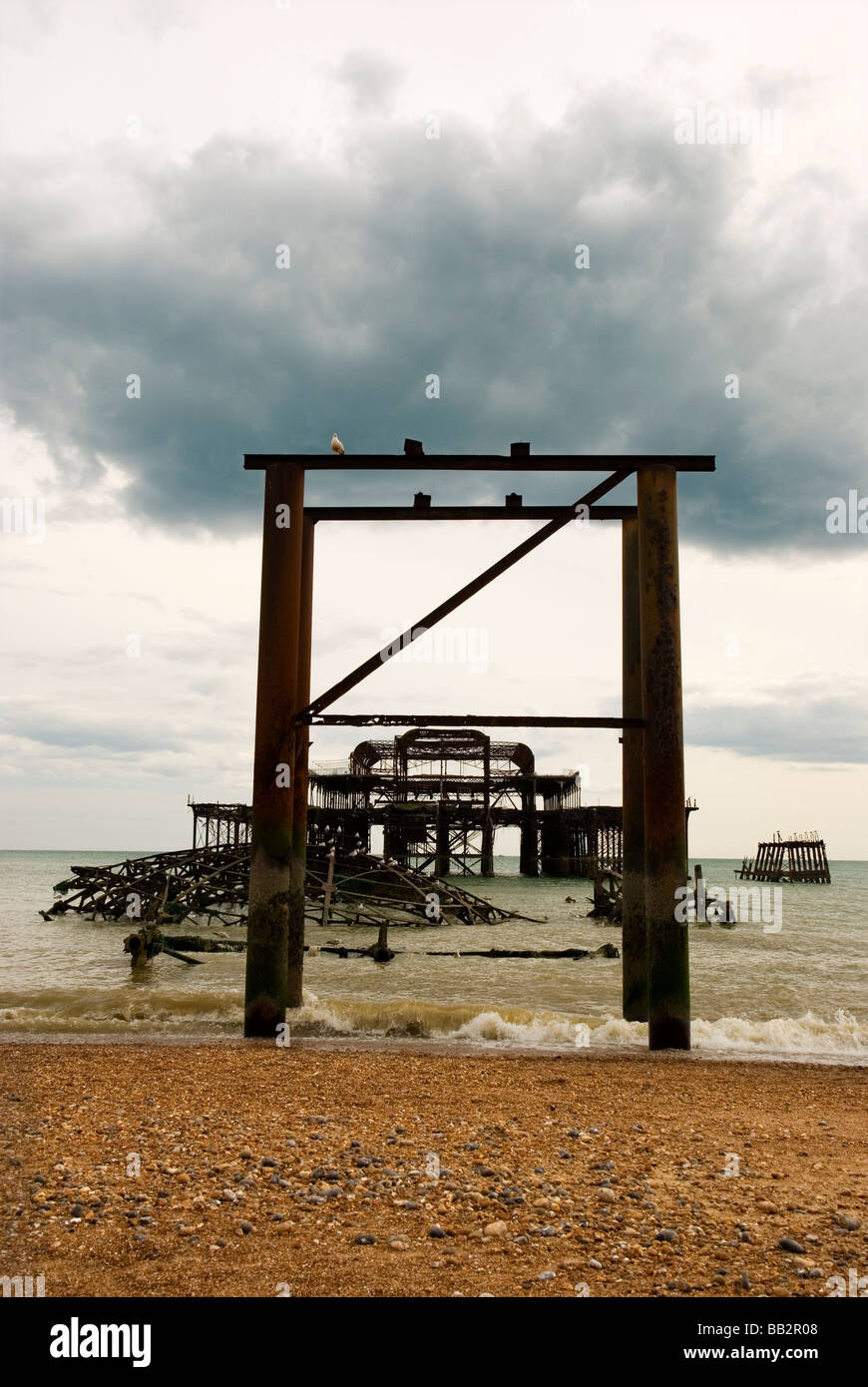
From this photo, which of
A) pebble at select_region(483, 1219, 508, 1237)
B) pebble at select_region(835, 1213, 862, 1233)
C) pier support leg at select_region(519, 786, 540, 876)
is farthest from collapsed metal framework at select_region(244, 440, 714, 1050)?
pier support leg at select_region(519, 786, 540, 876)

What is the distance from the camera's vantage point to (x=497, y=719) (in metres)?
8.62

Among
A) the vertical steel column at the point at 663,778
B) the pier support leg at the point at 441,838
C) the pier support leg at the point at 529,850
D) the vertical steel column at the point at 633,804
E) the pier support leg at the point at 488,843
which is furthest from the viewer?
the pier support leg at the point at 529,850

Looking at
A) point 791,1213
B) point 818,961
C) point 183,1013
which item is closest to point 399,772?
point 818,961

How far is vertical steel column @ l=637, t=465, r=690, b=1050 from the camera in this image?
26.7ft

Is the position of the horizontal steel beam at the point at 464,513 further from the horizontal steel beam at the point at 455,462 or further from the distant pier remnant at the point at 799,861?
the distant pier remnant at the point at 799,861

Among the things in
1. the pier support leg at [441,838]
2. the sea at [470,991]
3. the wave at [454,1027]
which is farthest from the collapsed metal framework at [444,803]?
the wave at [454,1027]

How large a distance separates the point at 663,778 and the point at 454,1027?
4475 millimetres

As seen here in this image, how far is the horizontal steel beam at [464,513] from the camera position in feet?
31.9

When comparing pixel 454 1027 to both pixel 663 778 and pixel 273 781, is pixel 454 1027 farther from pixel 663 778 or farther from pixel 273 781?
pixel 663 778

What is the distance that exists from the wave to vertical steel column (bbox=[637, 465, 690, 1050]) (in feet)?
2.58

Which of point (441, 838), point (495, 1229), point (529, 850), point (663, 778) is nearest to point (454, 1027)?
point (663, 778)

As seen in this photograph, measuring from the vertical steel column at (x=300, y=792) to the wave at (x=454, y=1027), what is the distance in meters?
0.63

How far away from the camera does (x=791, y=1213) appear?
4398mm

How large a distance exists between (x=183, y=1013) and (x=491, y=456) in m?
8.06
